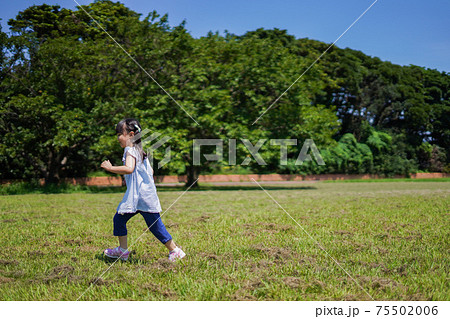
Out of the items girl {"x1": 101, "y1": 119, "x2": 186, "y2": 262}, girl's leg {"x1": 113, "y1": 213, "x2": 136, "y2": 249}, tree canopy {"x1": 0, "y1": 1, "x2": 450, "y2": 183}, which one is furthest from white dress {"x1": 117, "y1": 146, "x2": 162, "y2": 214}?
tree canopy {"x1": 0, "y1": 1, "x2": 450, "y2": 183}

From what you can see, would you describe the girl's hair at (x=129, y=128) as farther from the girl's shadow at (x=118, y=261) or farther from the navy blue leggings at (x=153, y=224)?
the girl's shadow at (x=118, y=261)

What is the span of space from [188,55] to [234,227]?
53.9 feet

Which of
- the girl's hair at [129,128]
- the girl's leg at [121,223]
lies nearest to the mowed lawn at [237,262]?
the girl's leg at [121,223]

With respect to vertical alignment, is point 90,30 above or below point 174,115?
above

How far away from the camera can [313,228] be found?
242 inches

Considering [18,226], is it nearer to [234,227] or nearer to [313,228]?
[234,227]

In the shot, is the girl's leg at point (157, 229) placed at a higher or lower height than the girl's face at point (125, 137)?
lower

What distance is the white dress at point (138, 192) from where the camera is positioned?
4.04 m

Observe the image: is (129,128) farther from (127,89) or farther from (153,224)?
(127,89)

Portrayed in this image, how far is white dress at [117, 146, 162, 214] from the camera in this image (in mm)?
4035

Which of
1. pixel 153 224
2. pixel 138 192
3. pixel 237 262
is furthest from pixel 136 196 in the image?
pixel 237 262
